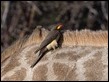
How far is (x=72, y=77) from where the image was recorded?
13.9ft

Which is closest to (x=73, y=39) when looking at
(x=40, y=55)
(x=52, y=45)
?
(x=52, y=45)

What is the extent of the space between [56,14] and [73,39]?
225 inches

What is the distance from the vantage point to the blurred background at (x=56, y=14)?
9547 millimetres

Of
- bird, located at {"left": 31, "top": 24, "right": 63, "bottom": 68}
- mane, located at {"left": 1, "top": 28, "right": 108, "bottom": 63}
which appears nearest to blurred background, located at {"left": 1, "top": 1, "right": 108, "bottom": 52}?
mane, located at {"left": 1, "top": 28, "right": 108, "bottom": 63}

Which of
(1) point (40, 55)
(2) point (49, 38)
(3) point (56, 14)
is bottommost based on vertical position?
(3) point (56, 14)

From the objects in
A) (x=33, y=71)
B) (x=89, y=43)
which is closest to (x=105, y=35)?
(x=89, y=43)

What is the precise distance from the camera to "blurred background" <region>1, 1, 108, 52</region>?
31.3 ft

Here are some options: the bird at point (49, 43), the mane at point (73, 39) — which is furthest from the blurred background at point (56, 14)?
the bird at point (49, 43)

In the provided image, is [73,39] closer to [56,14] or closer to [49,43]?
[49,43]

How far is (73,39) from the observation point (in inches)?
179

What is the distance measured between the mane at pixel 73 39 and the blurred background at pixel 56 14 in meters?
4.44

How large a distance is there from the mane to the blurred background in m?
4.44

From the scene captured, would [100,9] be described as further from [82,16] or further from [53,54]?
[53,54]

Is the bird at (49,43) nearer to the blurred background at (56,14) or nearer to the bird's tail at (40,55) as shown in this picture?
the bird's tail at (40,55)
